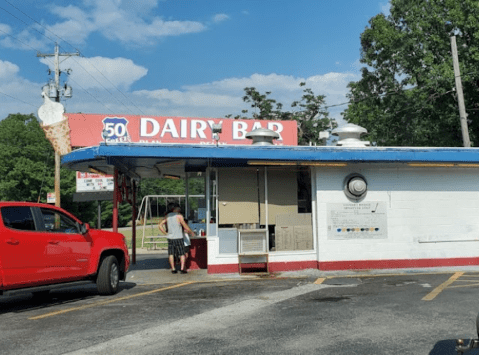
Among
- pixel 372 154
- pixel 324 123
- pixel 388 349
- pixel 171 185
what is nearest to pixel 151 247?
pixel 372 154

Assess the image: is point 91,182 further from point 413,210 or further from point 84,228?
point 84,228

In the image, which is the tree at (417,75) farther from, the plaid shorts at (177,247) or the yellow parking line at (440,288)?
the plaid shorts at (177,247)

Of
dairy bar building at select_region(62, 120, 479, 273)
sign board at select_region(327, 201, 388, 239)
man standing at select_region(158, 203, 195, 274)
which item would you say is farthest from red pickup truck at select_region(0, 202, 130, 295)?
sign board at select_region(327, 201, 388, 239)

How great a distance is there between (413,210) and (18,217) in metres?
9.60

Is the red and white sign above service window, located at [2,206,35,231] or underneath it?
above

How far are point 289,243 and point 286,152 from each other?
7.85 feet

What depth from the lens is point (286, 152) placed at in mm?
12156

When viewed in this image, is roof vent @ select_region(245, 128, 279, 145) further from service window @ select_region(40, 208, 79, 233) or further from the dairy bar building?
service window @ select_region(40, 208, 79, 233)

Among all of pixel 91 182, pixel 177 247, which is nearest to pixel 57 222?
pixel 177 247

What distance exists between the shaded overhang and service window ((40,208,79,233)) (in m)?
2.56

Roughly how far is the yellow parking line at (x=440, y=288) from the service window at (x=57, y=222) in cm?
648

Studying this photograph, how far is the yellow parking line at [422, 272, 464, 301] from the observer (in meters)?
8.47

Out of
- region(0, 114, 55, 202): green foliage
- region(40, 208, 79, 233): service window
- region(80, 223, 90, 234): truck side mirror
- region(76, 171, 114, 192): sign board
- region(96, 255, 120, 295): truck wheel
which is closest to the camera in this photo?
region(40, 208, 79, 233): service window

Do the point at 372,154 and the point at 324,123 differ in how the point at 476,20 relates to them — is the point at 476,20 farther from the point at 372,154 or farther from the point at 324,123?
the point at 324,123
